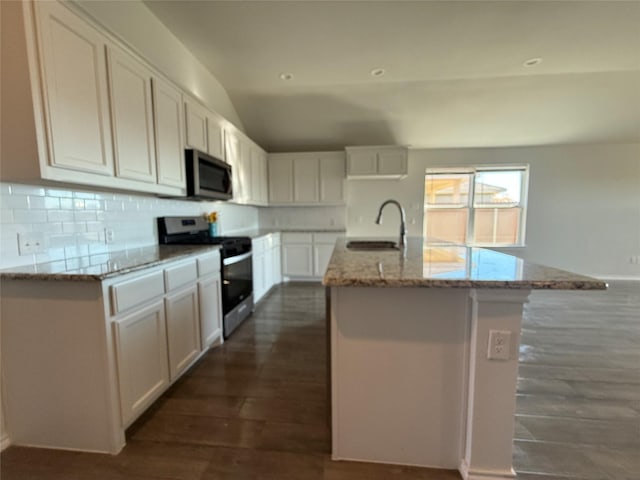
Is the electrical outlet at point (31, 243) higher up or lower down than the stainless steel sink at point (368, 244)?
higher up

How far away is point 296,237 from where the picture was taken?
4.81 m

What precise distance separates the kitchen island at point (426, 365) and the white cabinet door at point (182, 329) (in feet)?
3.85

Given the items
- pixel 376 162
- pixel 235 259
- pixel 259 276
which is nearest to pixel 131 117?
pixel 235 259

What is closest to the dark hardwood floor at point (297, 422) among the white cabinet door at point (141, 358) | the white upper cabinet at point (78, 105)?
the white cabinet door at point (141, 358)

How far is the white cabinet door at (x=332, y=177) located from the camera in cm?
491

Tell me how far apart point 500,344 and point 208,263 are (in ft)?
6.71

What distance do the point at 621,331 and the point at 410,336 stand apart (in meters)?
3.07

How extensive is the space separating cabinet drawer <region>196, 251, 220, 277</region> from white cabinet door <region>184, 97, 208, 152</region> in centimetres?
101

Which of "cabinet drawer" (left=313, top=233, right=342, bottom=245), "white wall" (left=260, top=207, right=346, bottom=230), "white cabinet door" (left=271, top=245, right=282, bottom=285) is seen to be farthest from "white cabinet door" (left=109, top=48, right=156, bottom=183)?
"white wall" (left=260, top=207, right=346, bottom=230)

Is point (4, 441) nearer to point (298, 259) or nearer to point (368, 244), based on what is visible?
point (368, 244)

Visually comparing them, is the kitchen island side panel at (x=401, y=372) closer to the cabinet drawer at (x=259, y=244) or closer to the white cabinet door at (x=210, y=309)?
the white cabinet door at (x=210, y=309)

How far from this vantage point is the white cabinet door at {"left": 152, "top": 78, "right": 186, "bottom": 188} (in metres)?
2.15

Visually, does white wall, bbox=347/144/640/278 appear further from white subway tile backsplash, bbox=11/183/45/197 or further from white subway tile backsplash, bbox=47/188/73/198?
white subway tile backsplash, bbox=11/183/45/197

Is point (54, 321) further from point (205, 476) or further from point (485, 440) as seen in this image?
point (485, 440)
